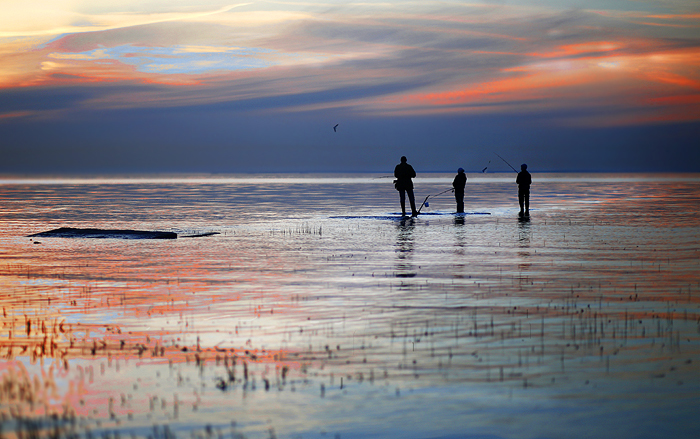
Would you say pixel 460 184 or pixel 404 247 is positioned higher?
pixel 460 184

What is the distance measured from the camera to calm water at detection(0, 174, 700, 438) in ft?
21.0

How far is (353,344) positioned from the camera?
8.79 meters

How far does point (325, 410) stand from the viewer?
6.61 metres

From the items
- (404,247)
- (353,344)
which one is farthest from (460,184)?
(353,344)

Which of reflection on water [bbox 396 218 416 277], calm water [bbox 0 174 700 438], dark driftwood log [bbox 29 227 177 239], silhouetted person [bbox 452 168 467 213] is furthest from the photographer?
silhouetted person [bbox 452 168 467 213]

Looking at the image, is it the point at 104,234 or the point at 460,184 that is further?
the point at 460,184

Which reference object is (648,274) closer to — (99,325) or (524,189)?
(99,325)

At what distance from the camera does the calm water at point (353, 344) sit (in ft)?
21.0

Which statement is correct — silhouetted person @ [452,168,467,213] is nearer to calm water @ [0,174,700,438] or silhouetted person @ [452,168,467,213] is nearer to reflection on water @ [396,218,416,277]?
reflection on water @ [396,218,416,277]

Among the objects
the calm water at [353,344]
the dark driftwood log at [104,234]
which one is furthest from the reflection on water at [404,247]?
the dark driftwood log at [104,234]

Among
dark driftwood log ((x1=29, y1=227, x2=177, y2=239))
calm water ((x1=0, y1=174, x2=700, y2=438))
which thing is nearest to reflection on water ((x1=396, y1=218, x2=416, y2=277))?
calm water ((x1=0, y1=174, x2=700, y2=438))

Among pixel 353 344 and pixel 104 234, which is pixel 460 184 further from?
pixel 353 344

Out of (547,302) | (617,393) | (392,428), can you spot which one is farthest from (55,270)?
(617,393)

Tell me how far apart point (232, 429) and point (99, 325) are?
455 centimetres
